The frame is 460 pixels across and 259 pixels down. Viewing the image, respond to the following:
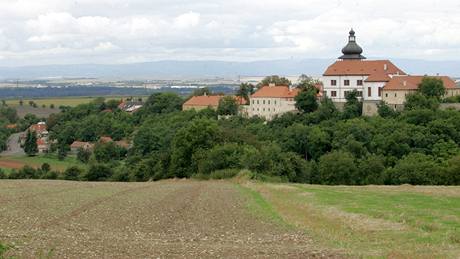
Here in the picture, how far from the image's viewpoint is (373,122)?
291 ft

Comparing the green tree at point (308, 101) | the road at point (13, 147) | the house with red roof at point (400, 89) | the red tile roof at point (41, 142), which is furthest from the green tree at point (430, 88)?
the red tile roof at point (41, 142)

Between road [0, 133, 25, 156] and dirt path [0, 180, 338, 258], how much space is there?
101904 mm

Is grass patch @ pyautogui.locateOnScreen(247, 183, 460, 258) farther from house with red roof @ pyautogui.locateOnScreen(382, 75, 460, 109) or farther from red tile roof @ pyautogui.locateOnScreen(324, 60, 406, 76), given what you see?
red tile roof @ pyautogui.locateOnScreen(324, 60, 406, 76)

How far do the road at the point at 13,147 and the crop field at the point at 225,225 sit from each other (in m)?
98.4

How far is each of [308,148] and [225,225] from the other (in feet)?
220

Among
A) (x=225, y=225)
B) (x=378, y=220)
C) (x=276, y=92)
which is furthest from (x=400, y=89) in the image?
(x=225, y=225)

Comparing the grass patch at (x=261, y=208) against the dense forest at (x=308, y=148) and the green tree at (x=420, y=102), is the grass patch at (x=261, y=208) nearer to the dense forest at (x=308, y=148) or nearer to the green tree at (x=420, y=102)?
the dense forest at (x=308, y=148)

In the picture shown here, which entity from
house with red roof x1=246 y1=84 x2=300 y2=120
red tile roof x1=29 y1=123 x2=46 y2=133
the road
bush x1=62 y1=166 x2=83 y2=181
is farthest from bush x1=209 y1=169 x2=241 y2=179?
red tile roof x1=29 y1=123 x2=46 y2=133

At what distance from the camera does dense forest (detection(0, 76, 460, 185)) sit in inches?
2470

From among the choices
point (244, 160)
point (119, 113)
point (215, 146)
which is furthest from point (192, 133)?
point (119, 113)

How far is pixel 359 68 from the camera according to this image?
101 m

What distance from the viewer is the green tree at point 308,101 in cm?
10288

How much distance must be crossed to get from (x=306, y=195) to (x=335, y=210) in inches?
330

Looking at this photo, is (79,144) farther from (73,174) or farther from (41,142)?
(73,174)
